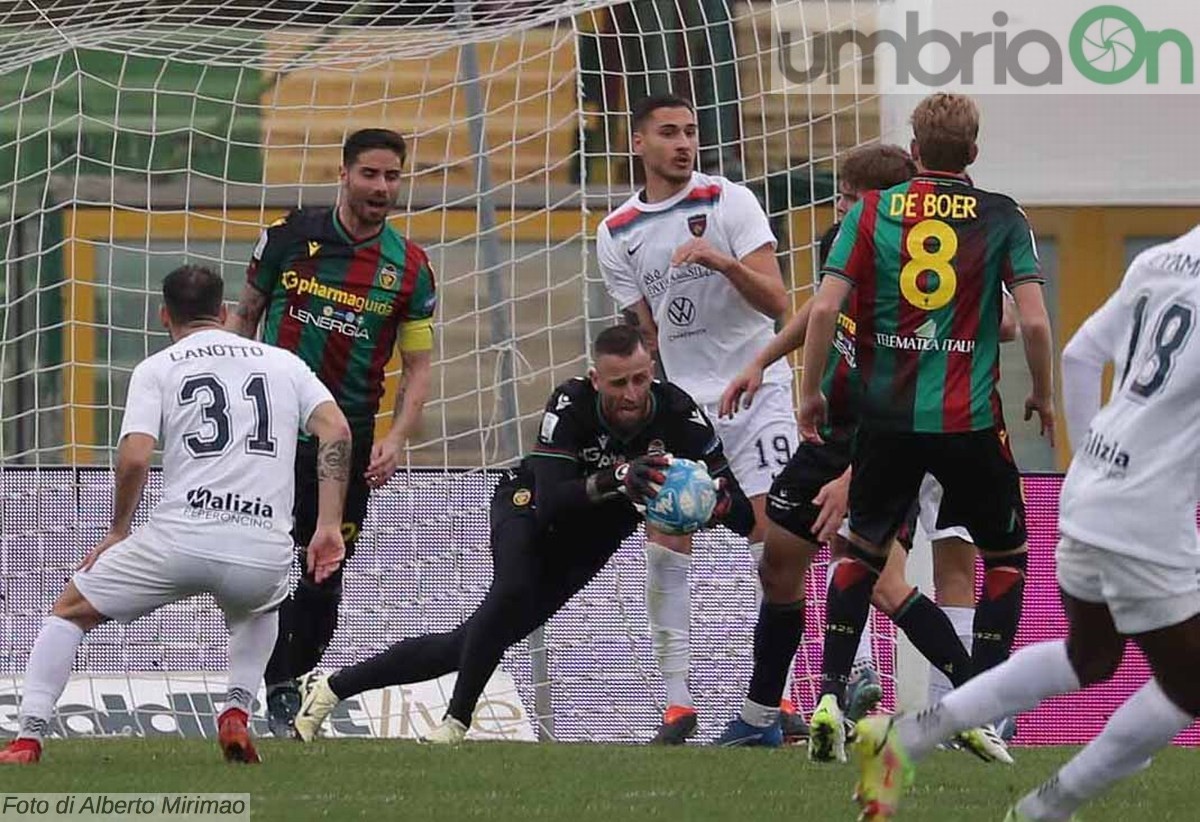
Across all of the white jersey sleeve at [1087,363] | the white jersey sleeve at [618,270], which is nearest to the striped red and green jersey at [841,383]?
the white jersey sleeve at [618,270]

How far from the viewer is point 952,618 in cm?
834

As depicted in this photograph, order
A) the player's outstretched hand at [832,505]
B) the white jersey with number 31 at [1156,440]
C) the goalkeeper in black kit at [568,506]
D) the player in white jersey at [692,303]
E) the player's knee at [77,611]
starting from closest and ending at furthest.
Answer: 1. the white jersey with number 31 at [1156,440]
2. the player's knee at [77,611]
3. the player's outstretched hand at [832,505]
4. the goalkeeper in black kit at [568,506]
5. the player in white jersey at [692,303]

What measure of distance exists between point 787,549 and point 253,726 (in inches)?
111

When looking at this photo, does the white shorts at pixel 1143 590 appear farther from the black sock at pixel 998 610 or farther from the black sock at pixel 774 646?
the black sock at pixel 774 646

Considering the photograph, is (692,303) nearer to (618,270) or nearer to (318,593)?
(618,270)

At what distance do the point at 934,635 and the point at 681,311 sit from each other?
59.6 inches

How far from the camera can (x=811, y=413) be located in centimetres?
723

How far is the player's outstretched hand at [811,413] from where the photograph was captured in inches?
283

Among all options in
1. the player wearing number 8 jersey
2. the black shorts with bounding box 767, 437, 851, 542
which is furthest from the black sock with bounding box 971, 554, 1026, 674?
the black shorts with bounding box 767, 437, 851, 542

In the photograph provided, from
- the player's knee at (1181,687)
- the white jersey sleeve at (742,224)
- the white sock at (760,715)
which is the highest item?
the white jersey sleeve at (742,224)

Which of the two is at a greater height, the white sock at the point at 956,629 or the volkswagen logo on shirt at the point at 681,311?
the volkswagen logo on shirt at the point at 681,311

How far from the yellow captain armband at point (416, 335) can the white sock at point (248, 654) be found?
166 cm

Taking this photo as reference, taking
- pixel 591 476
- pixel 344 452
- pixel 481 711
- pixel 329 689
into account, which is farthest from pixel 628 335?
pixel 481 711

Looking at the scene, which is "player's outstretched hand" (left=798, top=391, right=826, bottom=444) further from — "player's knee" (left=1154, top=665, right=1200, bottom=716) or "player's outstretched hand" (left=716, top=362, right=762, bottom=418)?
"player's knee" (left=1154, top=665, right=1200, bottom=716)
